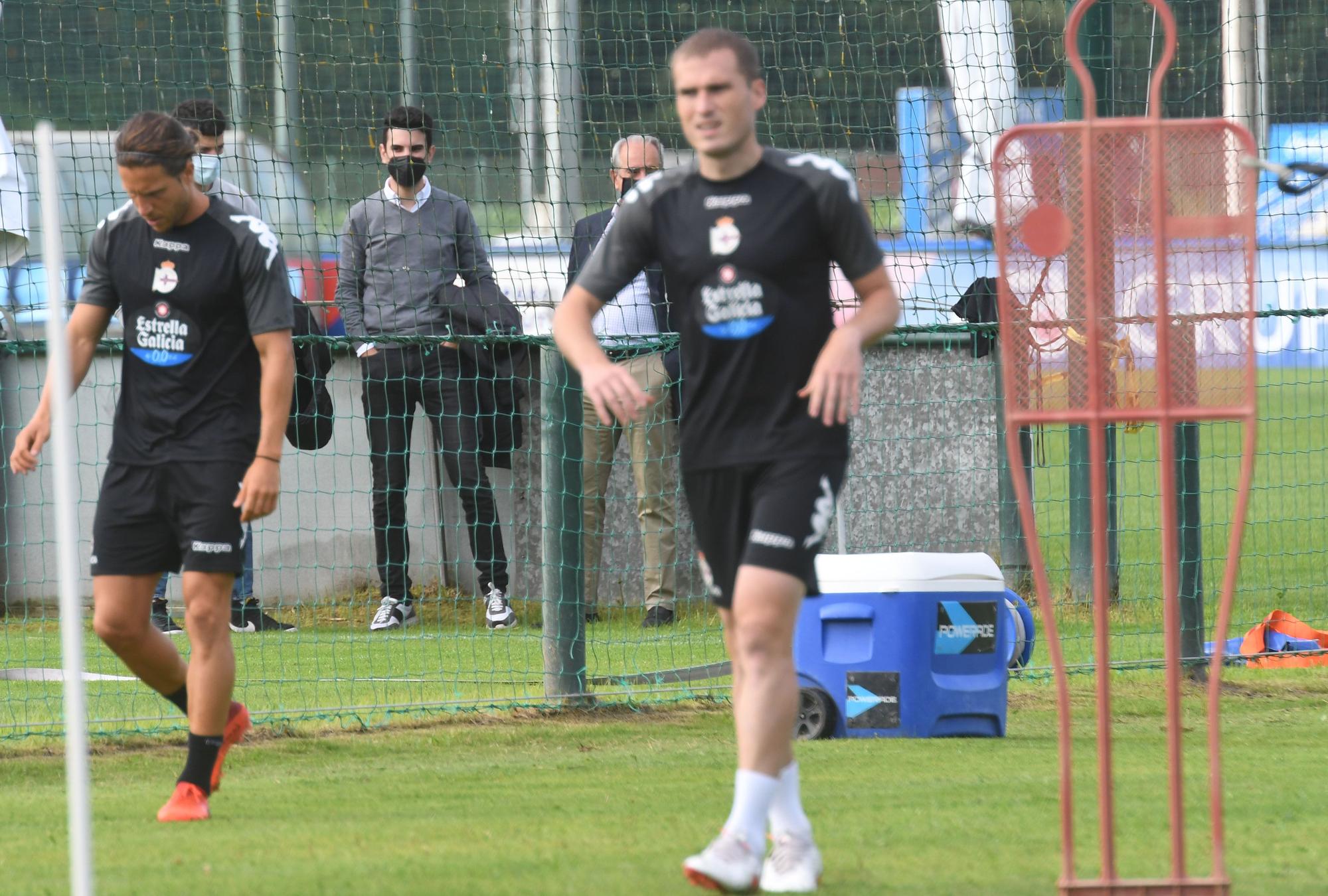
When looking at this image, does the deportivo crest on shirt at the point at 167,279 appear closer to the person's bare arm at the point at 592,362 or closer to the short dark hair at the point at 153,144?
the short dark hair at the point at 153,144

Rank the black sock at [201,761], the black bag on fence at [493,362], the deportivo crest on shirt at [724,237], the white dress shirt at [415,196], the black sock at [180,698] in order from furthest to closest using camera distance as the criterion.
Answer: the white dress shirt at [415,196] → the black bag on fence at [493,362] → the black sock at [180,698] → the black sock at [201,761] → the deportivo crest on shirt at [724,237]

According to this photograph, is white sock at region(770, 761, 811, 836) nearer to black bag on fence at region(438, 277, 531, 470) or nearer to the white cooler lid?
the white cooler lid

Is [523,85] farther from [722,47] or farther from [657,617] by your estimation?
[722,47]

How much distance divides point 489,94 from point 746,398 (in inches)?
164

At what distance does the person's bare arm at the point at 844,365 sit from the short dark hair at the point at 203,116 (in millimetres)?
4572

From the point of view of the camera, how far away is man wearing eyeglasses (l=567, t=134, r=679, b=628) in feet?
28.5

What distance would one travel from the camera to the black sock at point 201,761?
518cm

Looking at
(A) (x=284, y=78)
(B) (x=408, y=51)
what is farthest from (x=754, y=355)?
(B) (x=408, y=51)

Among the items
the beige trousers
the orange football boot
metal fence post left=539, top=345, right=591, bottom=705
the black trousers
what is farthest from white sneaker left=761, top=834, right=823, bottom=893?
the beige trousers

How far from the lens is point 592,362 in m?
4.16

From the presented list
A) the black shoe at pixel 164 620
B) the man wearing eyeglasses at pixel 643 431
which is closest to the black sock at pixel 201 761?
the man wearing eyeglasses at pixel 643 431

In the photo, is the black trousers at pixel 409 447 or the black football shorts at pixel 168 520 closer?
the black football shorts at pixel 168 520

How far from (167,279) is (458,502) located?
4228 millimetres

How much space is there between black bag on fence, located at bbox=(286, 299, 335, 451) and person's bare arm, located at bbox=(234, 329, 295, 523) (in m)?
2.93
